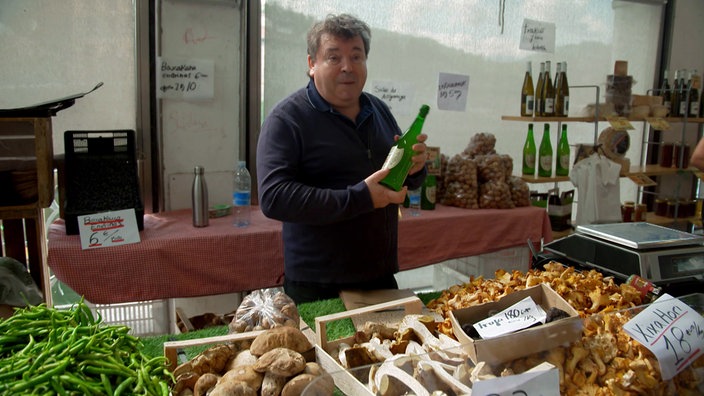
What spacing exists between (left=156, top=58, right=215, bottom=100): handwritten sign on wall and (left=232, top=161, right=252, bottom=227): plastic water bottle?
0.47m

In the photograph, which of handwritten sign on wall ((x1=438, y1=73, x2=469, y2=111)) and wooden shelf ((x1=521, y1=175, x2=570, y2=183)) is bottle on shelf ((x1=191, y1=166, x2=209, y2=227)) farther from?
wooden shelf ((x1=521, y1=175, x2=570, y2=183))

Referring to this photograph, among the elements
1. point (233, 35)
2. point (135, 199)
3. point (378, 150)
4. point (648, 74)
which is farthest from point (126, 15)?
point (648, 74)

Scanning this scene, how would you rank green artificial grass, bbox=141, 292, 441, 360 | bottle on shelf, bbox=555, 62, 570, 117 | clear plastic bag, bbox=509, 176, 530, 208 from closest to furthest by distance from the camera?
green artificial grass, bbox=141, 292, 441, 360
clear plastic bag, bbox=509, 176, 530, 208
bottle on shelf, bbox=555, 62, 570, 117

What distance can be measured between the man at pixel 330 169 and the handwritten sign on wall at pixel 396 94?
141cm

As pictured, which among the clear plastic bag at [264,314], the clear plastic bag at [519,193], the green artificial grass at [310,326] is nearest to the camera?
the clear plastic bag at [264,314]

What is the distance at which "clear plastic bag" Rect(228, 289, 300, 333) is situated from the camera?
4.18 feet

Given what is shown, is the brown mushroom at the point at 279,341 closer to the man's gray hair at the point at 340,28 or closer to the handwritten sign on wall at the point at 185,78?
the man's gray hair at the point at 340,28

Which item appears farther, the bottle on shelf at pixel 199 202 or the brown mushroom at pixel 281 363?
the bottle on shelf at pixel 199 202

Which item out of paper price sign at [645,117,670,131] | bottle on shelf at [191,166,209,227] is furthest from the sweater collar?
paper price sign at [645,117,670,131]

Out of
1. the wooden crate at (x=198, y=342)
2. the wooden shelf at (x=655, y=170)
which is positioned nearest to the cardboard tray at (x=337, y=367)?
the wooden crate at (x=198, y=342)

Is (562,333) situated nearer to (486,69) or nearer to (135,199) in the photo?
(135,199)

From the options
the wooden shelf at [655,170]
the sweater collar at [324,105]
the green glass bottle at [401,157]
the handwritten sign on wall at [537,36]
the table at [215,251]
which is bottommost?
the table at [215,251]

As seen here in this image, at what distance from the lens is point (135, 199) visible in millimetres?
2596

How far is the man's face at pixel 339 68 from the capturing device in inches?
78.1
